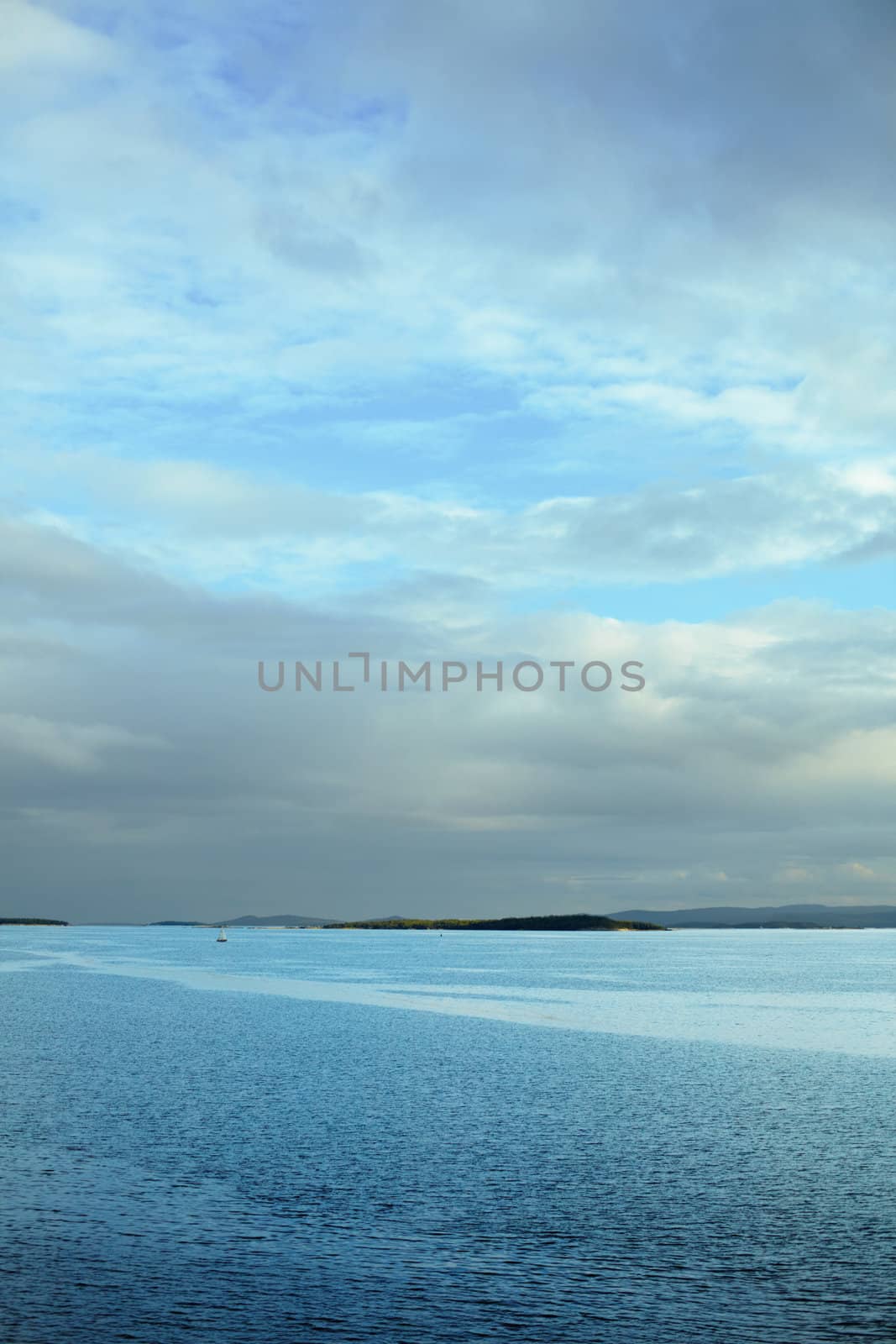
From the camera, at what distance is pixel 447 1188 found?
3262 cm

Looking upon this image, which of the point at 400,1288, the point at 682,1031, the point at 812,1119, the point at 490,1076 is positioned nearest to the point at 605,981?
the point at 682,1031

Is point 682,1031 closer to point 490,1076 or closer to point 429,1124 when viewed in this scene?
point 490,1076

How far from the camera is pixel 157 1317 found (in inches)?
911

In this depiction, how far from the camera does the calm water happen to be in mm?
23344

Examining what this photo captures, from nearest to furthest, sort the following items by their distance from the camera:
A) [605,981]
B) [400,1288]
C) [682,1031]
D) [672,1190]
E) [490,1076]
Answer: [400,1288]
[672,1190]
[490,1076]
[682,1031]
[605,981]

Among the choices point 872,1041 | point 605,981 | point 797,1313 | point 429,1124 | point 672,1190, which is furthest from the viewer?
point 605,981

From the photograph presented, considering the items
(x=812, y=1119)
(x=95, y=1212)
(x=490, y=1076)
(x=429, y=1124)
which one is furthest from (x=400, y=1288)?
(x=490, y=1076)

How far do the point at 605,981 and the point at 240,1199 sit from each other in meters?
113

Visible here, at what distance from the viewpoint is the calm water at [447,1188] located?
23344mm

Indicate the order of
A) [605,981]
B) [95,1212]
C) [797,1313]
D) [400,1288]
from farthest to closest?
1. [605,981]
2. [95,1212]
3. [400,1288]
4. [797,1313]

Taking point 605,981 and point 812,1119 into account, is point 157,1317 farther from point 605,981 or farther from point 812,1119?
point 605,981

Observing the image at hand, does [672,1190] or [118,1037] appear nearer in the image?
[672,1190]

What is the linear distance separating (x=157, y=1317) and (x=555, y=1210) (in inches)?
439

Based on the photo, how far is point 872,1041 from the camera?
70.4 m
